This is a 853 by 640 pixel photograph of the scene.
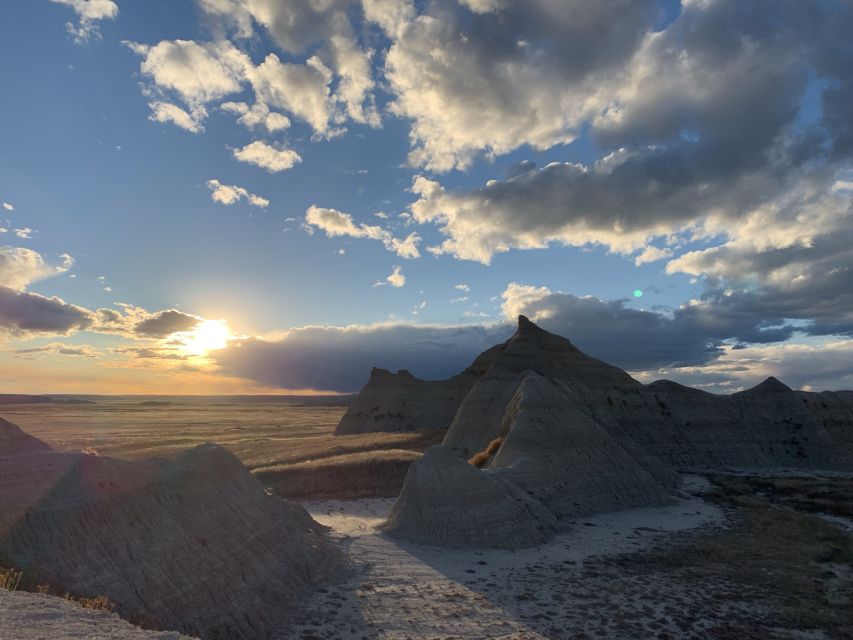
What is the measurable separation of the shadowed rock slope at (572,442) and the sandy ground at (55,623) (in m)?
16.9

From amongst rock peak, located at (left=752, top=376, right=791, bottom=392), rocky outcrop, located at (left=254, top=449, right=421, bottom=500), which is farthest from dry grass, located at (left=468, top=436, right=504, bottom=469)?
rock peak, located at (left=752, top=376, right=791, bottom=392)

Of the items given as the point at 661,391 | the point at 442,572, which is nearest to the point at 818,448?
the point at 661,391

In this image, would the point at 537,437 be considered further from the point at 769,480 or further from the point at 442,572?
the point at 769,480

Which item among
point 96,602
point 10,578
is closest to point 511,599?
point 96,602

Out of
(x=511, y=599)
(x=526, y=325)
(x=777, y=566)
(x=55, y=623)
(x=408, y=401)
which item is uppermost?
(x=526, y=325)

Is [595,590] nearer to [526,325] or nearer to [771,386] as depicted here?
[526,325]

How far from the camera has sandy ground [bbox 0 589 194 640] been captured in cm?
680

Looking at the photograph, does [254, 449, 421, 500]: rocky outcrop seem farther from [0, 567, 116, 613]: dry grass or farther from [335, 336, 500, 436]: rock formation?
[335, 336, 500, 436]: rock formation

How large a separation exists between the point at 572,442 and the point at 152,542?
25898 mm

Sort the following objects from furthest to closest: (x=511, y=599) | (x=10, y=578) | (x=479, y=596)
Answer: (x=479, y=596) → (x=511, y=599) → (x=10, y=578)

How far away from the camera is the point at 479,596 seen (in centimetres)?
1716

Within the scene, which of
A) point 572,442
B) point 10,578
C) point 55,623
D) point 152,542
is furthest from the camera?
point 572,442

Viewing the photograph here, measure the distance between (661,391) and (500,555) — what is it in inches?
1780

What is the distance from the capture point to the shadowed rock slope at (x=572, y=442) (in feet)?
80.8
